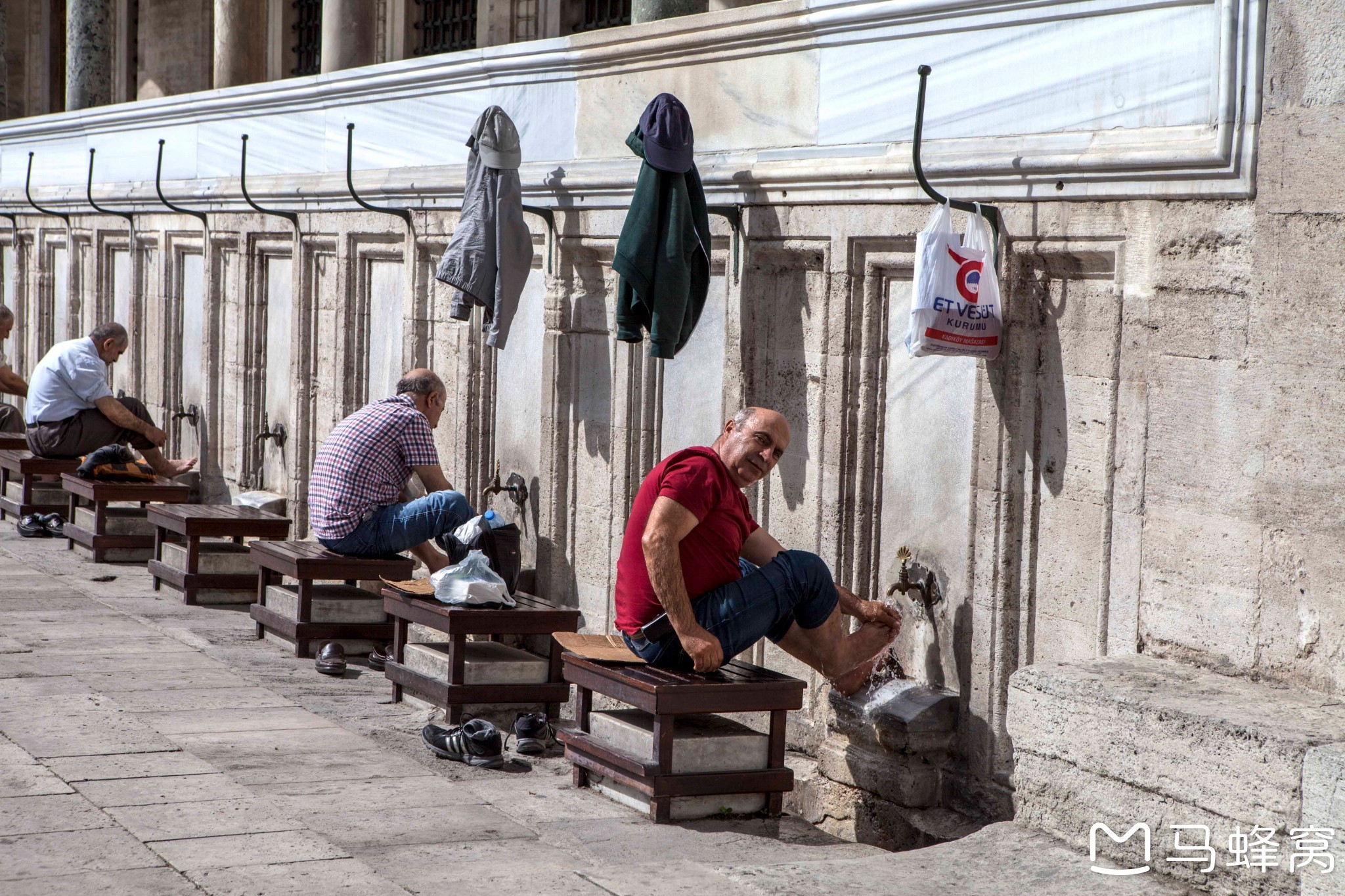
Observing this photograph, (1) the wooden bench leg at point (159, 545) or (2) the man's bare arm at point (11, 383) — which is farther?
(2) the man's bare arm at point (11, 383)

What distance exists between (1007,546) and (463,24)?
10199 millimetres

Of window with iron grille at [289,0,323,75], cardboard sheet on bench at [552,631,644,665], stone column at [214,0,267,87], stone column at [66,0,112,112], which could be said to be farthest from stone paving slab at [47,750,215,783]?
→ stone column at [66,0,112,112]

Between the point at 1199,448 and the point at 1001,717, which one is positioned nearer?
the point at 1199,448

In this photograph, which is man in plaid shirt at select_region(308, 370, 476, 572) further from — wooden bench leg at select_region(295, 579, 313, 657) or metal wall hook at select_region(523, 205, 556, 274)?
metal wall hook at select_region(523, 205, 556, 274)

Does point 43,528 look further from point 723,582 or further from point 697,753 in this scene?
point 697,753

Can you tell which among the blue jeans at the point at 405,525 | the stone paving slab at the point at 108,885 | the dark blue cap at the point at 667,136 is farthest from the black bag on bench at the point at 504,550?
the stone paving slab at the point at 108,885

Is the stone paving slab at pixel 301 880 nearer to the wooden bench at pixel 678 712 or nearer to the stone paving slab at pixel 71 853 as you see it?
the stone paving slab at pixel 71 853

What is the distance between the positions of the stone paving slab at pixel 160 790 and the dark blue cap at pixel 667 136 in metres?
2.91

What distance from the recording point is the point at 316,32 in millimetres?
16531

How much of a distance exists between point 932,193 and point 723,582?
61.3 inches

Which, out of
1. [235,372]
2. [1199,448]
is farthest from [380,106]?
[1199,448]

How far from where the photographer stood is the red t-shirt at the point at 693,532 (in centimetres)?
564

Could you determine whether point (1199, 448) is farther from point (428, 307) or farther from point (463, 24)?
point (463, 24)

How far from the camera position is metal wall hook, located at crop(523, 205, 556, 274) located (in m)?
8.05
